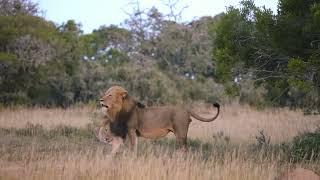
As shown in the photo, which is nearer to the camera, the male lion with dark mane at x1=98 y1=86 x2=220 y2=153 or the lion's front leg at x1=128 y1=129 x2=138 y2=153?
the lion's front leg at x1=128 y1=129 x2=138 y2=153

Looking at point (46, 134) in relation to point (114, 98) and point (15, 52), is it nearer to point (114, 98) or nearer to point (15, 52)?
point (114, 98)

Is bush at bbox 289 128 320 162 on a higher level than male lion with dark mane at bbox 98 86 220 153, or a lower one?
lower

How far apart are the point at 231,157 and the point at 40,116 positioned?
12345 mm

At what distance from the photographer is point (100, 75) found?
33.4 meters

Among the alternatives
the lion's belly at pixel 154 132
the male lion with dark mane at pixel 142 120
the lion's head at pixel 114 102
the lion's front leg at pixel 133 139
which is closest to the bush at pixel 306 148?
the male lion with dark mane at pixel 142 120

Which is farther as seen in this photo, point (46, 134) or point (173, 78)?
point (173, 78)

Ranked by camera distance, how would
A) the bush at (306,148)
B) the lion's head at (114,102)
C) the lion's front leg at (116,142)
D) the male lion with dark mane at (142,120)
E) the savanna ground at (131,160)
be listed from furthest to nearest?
the male lion with dark mane at (142,120)
the lion's head at (114,102)
the lion's front leg at (116,142)
the bush at (306,148)
the savanna ground at (131,160)

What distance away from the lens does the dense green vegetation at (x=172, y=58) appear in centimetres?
1026

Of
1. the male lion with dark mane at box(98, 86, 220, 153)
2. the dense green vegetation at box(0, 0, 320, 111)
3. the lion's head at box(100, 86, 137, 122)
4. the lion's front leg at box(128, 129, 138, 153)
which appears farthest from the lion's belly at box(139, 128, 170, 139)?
the dense green vegetation at box(0, 0, 320, 111)

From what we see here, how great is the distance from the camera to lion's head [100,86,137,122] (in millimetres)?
11031

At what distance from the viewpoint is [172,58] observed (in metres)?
44.1

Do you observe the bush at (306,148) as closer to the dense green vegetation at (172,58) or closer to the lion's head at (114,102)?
the dense green vegetation at (172,58)

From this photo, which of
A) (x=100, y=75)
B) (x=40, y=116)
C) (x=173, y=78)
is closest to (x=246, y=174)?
(x=40, y=116)

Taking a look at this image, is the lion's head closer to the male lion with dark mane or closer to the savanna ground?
the male lion with dark mane
